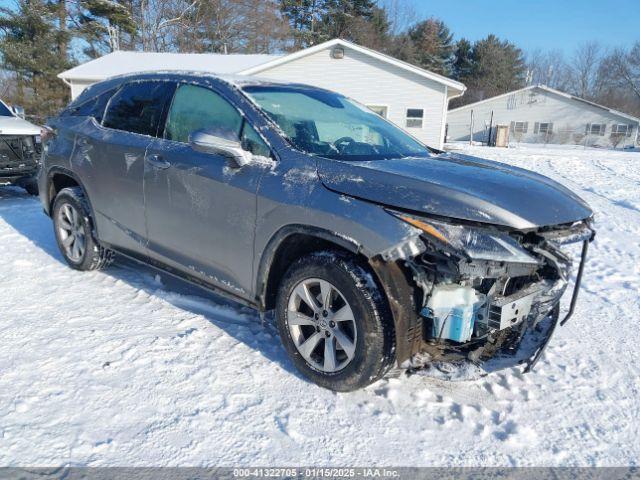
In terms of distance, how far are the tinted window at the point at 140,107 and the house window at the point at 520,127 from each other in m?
44.3

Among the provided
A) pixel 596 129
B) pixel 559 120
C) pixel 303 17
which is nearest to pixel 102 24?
pixel 303 17

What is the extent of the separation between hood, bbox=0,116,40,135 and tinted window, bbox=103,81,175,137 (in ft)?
15.2

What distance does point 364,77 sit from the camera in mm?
21094

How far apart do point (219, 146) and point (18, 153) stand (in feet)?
21.8

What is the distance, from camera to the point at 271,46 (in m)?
38.9

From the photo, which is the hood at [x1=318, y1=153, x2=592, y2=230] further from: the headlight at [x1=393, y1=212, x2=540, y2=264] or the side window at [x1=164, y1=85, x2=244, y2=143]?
the side window at [x1=164, y1=85, x2=244, y2=143]

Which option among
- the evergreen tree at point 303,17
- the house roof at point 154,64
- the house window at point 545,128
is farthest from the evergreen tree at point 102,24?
the house window at point 545,128

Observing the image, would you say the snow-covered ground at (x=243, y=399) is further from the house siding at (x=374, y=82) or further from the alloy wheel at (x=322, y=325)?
the house siding at (x=374, y=82)

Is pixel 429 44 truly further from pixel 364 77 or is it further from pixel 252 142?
pixel 252 142

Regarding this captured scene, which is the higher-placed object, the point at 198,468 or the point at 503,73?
the point at 503,73

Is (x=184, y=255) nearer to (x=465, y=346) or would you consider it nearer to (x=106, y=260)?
(x=106, y=260)

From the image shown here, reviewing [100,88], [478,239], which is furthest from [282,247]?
[100,88]

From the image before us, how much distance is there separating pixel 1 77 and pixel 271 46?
19.4 m

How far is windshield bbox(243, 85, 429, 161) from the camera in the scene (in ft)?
10.4
